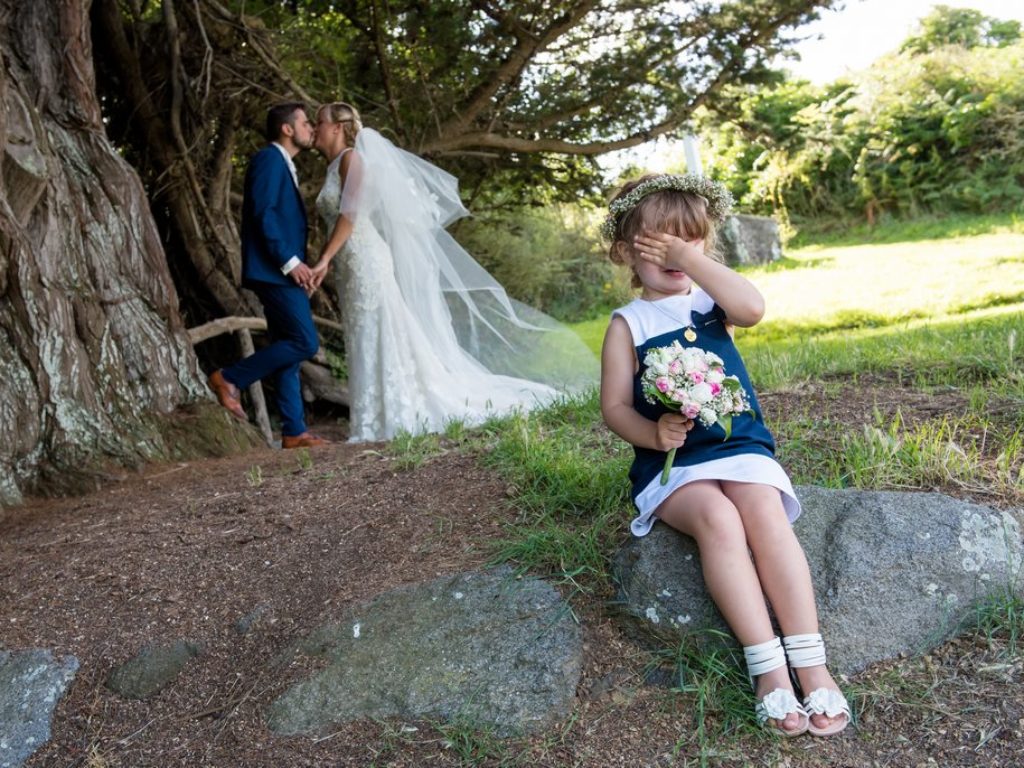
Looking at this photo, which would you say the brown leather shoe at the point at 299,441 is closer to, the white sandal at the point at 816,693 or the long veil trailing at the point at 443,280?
the long veil trailing at the point at 443,280

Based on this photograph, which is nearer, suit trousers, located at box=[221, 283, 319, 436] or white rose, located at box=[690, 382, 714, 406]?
white rose, located at box=[690, 382, 714, 406]

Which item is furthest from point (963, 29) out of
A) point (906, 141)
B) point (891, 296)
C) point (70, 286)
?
point (70, 286)

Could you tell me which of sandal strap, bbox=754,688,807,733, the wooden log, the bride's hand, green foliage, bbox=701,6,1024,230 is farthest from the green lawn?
the wooden log

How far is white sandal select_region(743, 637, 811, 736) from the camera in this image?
2596mm

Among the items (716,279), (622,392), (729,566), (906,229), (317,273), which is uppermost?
(317,273)

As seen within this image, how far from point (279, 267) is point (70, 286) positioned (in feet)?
4.57

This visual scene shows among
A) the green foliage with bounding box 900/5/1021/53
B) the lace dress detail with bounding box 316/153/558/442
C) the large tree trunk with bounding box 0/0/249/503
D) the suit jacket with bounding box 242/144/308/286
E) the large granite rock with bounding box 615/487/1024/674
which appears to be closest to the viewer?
the large granite rock with bounding box 615/487/1024/674

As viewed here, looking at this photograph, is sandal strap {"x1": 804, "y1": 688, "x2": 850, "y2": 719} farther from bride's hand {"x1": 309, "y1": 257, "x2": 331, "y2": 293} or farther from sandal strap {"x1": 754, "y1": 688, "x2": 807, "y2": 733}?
bride's hand {"x1": 309, "y1": 257, "x2": 331, "y2": 293}

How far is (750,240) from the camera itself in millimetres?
16719

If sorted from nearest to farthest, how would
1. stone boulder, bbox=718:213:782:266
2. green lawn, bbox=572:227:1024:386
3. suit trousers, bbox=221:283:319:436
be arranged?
suit trousers, bbox=221:283:319:436
green lawn, bbox=572:227:1024:386
stone boulder, bbox=718:213:782:266

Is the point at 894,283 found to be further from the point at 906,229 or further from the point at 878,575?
the point at 878,575

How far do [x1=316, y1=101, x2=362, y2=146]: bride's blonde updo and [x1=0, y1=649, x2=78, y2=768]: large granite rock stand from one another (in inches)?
166

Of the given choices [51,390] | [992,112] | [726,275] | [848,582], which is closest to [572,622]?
[848,582]

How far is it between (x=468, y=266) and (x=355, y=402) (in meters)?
1.28
